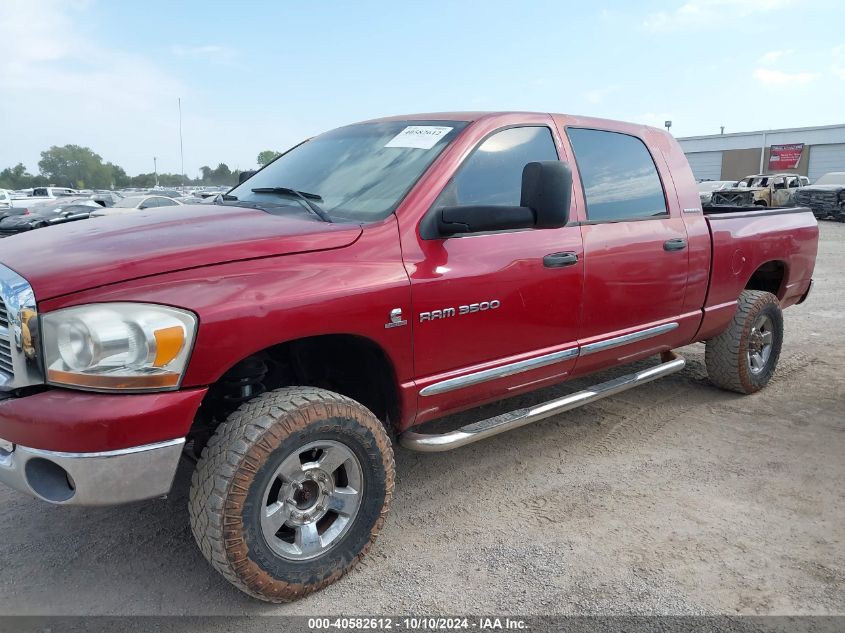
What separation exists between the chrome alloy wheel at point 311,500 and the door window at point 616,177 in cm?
187

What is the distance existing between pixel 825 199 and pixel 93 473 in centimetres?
2736

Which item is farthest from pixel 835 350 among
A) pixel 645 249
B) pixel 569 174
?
pixel 569 174

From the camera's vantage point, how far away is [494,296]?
3.03 meters

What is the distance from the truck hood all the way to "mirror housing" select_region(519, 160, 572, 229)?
760 millimetres

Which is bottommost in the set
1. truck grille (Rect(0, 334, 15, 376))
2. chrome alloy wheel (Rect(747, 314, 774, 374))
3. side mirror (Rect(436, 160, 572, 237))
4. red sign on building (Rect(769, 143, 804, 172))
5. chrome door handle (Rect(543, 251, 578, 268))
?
chrome alloy wheel (Rect(747, 314, 774, 374))

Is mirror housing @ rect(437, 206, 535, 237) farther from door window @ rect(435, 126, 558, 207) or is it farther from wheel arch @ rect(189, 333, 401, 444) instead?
wheel arch @ rect(189, 333, 401, 444)

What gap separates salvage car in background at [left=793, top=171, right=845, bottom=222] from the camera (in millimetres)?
23922

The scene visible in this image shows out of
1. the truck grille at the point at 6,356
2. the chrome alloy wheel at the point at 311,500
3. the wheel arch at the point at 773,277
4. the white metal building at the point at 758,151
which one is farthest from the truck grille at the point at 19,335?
the white metal building at the point at 758,151

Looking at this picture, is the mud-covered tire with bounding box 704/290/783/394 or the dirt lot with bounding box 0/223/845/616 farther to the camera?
the mud-covered tire with bounding box 704/290/783/394

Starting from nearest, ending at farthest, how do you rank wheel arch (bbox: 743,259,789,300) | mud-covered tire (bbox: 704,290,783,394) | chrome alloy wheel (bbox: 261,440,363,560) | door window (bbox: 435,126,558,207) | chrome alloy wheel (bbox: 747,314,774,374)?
chrome alloy wheel (bbox: 261,440,363,560) → door window (bbox: 435,126,558,207) → mud-covered tire (bbox: 704,290,783,394) → chrome alloy wheel (bbox: 747,314,774,374) → wheel arch (bbox: 743,259,789,300)

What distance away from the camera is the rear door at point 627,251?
356 centimetres

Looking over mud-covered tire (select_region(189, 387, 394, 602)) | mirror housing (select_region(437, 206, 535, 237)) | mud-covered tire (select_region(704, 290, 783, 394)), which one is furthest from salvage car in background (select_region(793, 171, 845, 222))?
mud-covered tire (select_region(189, 387, 394, 602))

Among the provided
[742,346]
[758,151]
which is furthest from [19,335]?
[758,151]

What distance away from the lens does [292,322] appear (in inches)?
95.0
